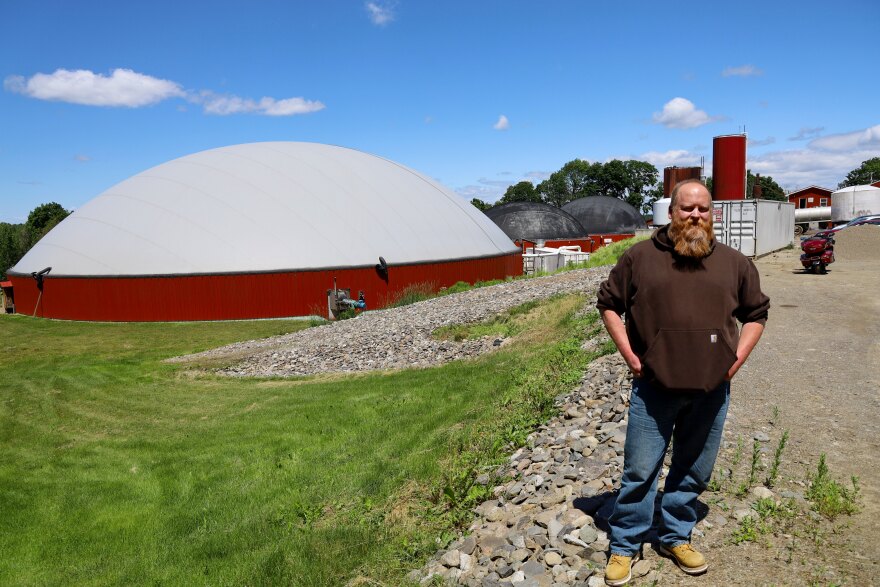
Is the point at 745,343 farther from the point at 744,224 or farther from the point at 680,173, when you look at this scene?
the point at 680,173

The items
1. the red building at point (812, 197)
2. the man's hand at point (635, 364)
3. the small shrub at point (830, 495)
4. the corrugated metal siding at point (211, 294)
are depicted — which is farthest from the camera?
the red building at point (812, 197)

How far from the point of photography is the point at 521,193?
164m

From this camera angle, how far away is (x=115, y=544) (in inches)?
267

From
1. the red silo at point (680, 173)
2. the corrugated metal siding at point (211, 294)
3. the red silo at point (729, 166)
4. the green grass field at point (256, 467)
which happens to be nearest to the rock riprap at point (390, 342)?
the green grass field at point (256, 467)

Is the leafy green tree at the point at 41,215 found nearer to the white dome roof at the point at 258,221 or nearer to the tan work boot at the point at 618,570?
the white dome roof at the point at 258,221

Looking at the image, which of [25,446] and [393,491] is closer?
[393,491]

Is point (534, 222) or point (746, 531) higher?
point (534, 222)

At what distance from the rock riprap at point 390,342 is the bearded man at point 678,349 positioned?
36.7 ft

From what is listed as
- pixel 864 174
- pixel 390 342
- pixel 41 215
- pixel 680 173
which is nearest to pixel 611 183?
pixel 864 174

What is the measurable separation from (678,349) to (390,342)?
550 inches

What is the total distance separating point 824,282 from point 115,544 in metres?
19.7

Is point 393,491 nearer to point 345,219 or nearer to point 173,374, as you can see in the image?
point 173,374

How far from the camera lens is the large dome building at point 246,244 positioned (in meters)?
30.2

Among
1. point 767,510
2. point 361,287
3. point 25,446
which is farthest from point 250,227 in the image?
point 767,510
